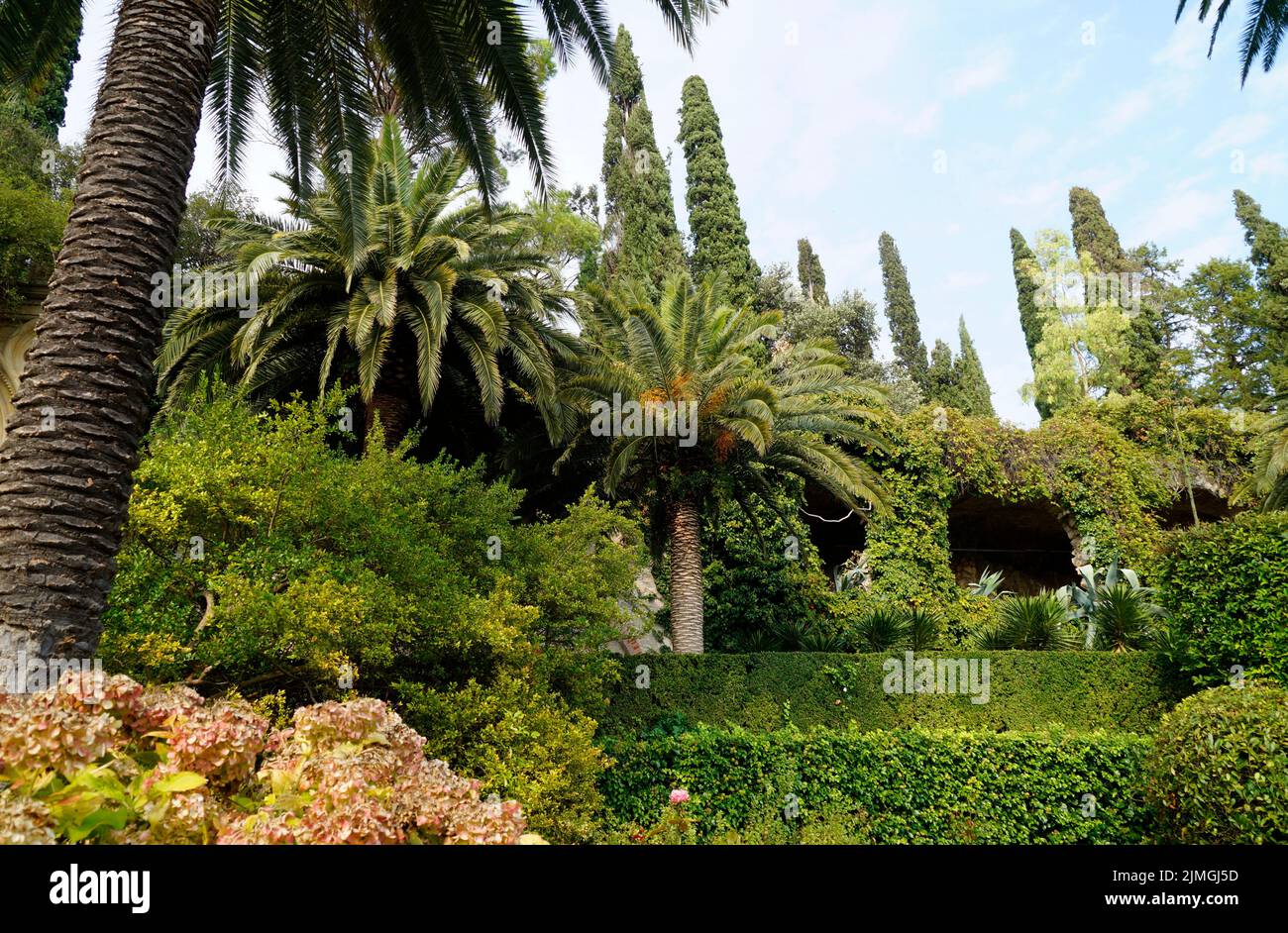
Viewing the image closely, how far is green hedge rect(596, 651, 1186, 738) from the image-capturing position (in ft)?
40.7

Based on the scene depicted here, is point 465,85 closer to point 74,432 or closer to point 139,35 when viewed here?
point 139,35

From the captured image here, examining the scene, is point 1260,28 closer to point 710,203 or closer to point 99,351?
point 99,351

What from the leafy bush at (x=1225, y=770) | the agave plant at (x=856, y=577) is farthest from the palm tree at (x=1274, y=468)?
the leafy bush at (x=1225, y=770)

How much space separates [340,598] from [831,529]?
18.8m

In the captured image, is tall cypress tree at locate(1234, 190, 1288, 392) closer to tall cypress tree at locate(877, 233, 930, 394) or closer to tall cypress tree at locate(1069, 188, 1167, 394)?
tall cypress tree at locate(1069, 188, 1167, 394)

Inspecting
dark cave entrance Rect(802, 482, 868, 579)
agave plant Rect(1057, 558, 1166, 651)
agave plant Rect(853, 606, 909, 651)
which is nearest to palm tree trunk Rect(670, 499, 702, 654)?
agave plant Rect(853, 606, 909, 651)

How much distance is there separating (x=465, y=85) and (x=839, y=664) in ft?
33.4

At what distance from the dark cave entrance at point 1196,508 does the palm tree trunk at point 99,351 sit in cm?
2332

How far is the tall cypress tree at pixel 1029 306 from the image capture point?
118 ft

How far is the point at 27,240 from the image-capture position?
15.7 meters

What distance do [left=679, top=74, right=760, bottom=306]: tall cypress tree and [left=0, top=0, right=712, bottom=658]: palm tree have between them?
18.4 m

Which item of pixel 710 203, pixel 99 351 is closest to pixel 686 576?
pixel 99 351

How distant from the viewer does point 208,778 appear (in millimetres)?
2635
